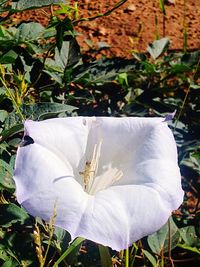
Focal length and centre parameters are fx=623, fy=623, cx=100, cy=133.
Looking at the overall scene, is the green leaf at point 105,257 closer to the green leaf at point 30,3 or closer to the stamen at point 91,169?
the stamen at point 91,169

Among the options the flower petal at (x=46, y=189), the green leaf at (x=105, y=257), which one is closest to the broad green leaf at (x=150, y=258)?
the green leaf at (x=105, y=257)

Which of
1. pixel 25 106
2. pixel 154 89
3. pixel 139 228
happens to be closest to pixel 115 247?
pixel 139 228

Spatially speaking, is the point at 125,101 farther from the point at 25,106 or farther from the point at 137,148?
the point at 137,148

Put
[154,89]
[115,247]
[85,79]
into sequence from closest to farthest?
[115,247]
[85,79]
[154,89]

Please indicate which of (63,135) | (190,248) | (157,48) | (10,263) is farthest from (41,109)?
(157,48)

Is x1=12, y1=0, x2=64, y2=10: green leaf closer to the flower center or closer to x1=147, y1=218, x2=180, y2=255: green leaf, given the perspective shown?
the flower center

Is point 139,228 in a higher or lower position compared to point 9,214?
higher
